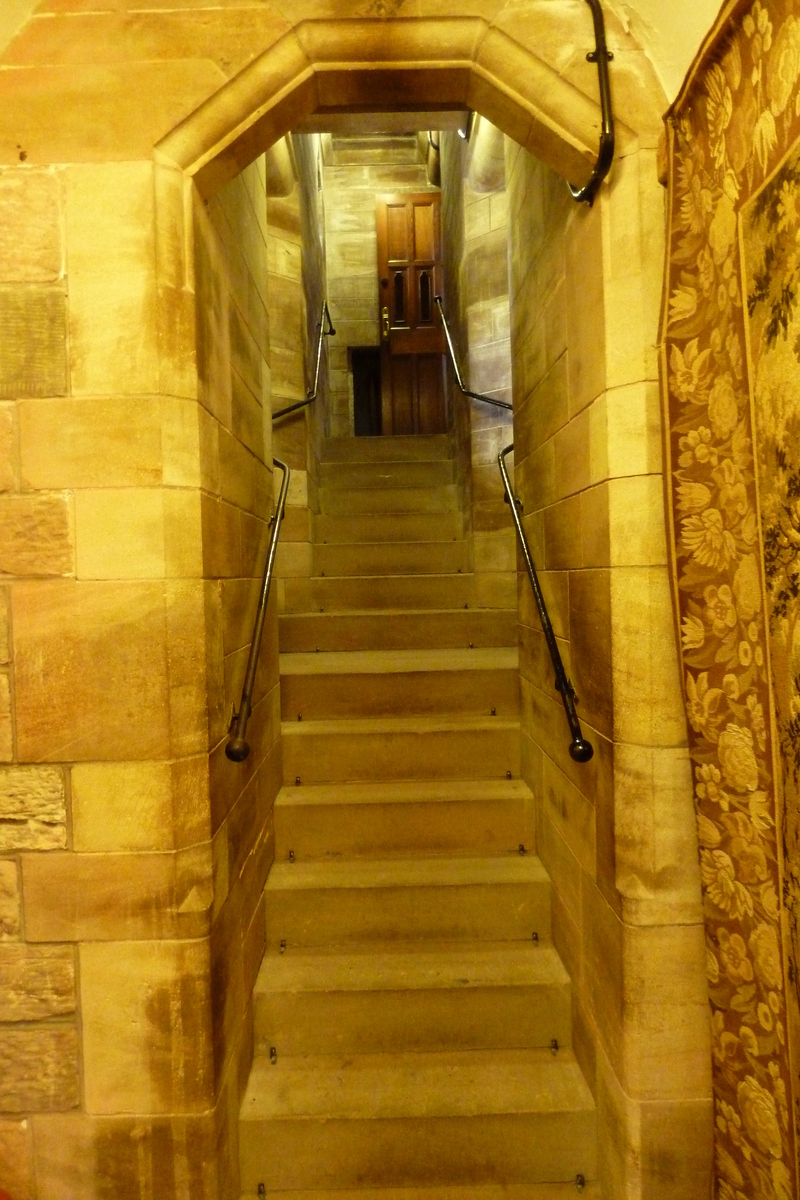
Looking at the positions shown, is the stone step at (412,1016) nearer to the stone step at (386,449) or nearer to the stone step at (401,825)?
the stone step at (401,825)

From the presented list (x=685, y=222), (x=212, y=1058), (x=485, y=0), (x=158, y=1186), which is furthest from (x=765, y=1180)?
(x=485, y=0)

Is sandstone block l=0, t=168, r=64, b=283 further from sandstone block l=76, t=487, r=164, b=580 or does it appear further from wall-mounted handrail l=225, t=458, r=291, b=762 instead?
wall-mounted handrail l=225, t=458, r=291, b=762

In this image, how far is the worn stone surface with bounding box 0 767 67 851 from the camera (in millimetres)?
1327

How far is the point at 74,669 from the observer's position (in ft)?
4.35

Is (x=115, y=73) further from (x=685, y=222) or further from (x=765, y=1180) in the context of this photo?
(x=765, y=1180)

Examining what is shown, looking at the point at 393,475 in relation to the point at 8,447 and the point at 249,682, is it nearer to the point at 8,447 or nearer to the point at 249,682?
the point at 249,682

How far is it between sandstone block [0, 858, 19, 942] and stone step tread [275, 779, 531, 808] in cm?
85

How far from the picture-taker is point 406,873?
197 cm

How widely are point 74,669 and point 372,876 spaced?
1.14 metres

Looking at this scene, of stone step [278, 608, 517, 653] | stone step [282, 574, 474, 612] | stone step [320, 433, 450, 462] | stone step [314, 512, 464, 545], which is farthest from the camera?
stone step [320, 433, 450, 462]

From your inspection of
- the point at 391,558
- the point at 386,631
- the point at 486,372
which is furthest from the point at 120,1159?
the point at 486,372

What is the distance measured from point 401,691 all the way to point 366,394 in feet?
15.6

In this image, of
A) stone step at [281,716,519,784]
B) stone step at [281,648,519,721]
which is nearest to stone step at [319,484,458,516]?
stone step at [281,648,519,721]

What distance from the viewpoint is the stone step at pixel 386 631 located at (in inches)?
111
